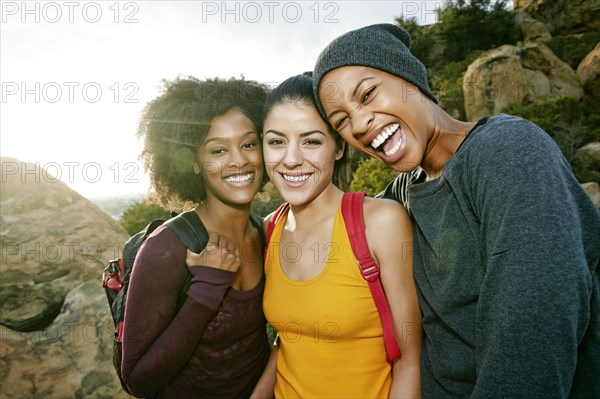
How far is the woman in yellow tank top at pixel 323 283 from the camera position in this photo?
1803mm

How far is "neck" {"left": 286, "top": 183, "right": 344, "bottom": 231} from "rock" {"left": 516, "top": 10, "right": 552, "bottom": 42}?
2676cm

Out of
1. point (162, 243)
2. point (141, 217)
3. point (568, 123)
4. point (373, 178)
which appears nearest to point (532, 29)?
point (568, 123)

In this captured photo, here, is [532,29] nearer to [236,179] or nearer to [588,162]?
[588,162]

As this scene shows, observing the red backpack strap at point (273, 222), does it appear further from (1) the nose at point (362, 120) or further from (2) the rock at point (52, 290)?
(2) the rock at point (52, 290)

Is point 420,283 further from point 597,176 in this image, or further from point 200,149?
point 597,176

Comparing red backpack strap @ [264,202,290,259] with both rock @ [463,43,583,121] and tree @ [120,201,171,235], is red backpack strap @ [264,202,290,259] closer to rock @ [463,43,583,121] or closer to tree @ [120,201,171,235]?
tree @ [120,201,171,235]

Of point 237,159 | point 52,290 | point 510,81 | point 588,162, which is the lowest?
point 52,290

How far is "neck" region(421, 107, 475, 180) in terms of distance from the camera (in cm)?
175

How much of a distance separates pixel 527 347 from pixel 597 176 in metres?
13.5

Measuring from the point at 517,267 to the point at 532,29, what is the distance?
28.4m

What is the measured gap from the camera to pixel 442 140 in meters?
1.80

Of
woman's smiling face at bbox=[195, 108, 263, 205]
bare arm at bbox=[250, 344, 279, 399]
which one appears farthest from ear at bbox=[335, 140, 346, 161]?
bare arm at bbox=[250, 344, 279, 399]

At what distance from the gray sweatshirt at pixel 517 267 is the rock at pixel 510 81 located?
56.0ft

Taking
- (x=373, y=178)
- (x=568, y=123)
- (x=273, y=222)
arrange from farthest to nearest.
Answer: (x=568, y=123)
(x=373, y=178)
(x=273, y=222)
